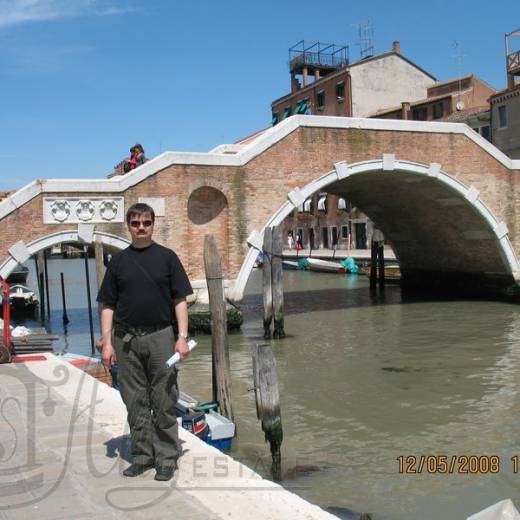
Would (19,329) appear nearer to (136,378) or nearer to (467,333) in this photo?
(136,378)

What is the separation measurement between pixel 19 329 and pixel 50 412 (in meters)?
3.93

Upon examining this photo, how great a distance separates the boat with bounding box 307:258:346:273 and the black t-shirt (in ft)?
80.0

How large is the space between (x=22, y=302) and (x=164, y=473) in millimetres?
15453

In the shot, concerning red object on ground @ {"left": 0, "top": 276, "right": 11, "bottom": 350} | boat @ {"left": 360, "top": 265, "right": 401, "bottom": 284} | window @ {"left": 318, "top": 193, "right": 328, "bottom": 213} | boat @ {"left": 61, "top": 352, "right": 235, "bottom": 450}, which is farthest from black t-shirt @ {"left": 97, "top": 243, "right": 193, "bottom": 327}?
window @ {"left": 318, "top": 193, "right": 328, "bottom": 213}

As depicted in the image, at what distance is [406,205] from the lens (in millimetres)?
17469

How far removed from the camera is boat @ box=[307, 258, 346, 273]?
2788 cm

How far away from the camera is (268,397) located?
5.62 m

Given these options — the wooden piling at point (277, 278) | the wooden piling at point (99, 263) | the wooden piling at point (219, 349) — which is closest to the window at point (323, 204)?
the wooden piling at point (277, 278)

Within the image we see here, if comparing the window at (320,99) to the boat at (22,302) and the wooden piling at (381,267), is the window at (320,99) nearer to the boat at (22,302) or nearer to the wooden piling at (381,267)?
the wooden piling at (381,267)

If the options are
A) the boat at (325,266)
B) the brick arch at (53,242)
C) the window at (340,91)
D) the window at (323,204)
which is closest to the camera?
the brick arch at (53,242)

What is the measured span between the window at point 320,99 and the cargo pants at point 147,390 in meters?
34.1

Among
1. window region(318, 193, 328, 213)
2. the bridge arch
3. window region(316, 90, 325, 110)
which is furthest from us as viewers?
window region(318, 193, 328, 213)

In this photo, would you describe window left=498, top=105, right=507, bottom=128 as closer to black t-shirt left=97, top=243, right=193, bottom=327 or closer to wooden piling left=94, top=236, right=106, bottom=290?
wooden piling left=94, top=236, right=106, bottom=290

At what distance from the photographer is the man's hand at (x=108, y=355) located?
3.36 metres
